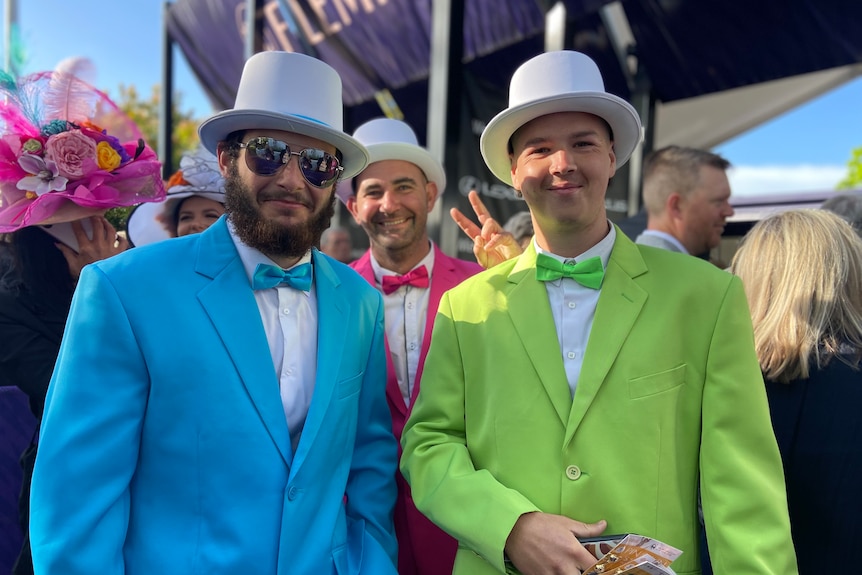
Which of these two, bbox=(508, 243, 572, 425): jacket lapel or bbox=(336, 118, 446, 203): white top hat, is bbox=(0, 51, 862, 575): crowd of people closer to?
bbox=(508, 243, 572, 425): jacket lapel

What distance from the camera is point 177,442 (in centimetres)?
165

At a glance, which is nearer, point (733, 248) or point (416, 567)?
point (416, 567)

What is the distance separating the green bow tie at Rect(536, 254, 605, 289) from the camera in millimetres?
1866

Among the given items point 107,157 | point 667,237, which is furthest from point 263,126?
point 667,237

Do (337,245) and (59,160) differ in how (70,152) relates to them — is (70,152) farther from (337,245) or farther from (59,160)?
(337,245)

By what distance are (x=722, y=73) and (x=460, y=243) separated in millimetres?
3881

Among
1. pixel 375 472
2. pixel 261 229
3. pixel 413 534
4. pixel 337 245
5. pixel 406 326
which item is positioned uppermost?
pixel 337 245

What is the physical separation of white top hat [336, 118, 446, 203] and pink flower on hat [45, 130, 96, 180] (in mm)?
1184

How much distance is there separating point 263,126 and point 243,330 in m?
0.71

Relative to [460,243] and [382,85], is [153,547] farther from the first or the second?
[382,85]

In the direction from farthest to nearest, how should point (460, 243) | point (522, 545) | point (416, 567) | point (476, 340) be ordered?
point (460, 243) → point (416, 567) → point (476, 340) → point (522, 545)

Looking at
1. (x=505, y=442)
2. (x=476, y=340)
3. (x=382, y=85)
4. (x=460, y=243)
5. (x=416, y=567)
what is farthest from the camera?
(x=382, y=85)

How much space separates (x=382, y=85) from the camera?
8.95m

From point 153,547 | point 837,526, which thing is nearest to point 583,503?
point 837,526
